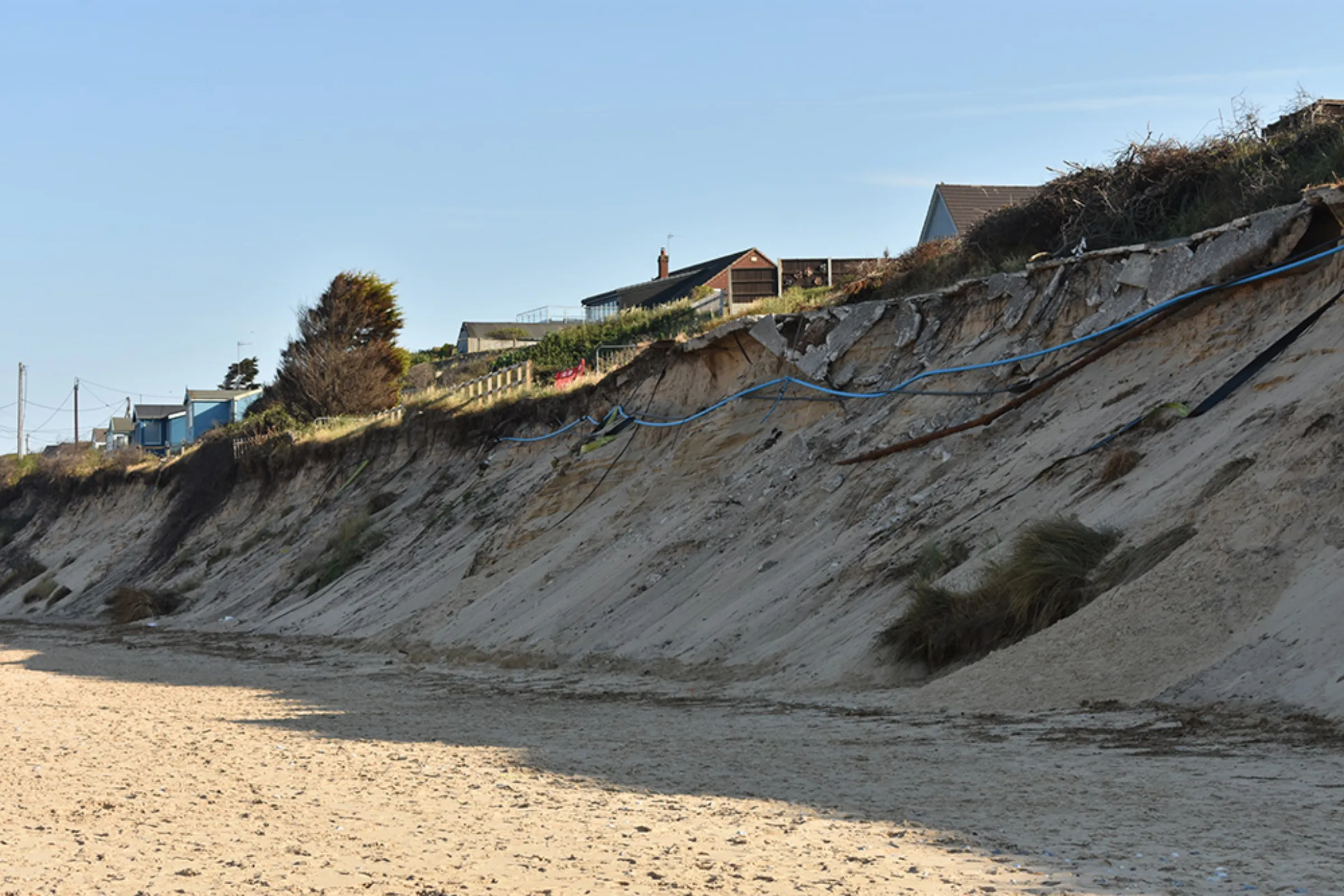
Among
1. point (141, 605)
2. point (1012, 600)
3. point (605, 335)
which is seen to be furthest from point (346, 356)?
point (1012, 600)

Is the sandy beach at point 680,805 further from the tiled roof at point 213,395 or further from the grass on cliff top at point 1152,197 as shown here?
the tiled roof at point 213,395

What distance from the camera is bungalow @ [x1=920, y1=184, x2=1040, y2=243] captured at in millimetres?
38781

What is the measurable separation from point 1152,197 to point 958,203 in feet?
61.8

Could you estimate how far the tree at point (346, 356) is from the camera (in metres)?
46.1

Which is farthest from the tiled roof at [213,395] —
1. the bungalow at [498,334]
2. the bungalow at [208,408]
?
the bungalow at [498,334]

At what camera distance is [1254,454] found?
11562 millimetres

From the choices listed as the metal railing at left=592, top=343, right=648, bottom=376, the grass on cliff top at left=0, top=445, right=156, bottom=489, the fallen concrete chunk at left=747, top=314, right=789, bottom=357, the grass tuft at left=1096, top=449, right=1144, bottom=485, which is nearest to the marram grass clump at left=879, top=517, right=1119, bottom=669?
the grass tuft at left=1096, top=449, right=1144, bottom=485

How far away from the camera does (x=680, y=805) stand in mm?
7191

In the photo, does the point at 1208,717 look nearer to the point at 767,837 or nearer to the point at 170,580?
the point at 767,837

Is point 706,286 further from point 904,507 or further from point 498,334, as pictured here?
point 904,507

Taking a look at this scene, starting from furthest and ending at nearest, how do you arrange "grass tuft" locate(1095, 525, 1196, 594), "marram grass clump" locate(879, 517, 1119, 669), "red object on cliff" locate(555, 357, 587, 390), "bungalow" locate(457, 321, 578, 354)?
"bungalow" locate(457, 321, 578, 354), "red object on cliff" locate(555, 357, 587, 390), "marram grass clump" locate(879, 517, 1119, 669), "grass tuft" locate(1095, 525, 1196, 594)

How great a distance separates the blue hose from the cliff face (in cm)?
12

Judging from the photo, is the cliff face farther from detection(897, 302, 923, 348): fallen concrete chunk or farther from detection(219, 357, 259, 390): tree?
detection(219, 357, 259, 390): tree

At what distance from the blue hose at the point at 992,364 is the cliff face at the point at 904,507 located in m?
0.12
